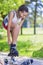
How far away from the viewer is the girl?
3.74 meters

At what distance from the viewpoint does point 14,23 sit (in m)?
3.76

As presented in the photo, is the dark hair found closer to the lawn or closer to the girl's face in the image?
the girl's face

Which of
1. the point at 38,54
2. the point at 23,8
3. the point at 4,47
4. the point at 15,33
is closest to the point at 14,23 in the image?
the point at 15,33

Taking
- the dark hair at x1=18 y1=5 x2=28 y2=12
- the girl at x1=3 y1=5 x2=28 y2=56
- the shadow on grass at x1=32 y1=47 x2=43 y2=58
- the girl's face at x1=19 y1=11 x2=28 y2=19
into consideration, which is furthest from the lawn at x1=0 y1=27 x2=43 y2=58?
the dark hair at x1=18 y1=5 x2=28 y2=12

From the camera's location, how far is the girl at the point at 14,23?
12.3 feet

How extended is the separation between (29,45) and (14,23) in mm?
621

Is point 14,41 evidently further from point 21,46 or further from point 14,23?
point 14,23

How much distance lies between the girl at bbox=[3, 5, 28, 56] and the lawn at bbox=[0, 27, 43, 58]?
0.43 ft

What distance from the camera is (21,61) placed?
3713 millimetres

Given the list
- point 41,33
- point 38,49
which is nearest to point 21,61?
point 38,49

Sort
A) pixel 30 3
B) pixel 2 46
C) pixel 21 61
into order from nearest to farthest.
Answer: pixel 21 61 → pixel 30 3 → pixel 2 46

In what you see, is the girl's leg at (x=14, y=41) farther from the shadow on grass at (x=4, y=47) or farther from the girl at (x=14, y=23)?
the shadow on grass at (x=4, y=47)

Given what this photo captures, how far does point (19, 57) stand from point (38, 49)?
1.48 ft

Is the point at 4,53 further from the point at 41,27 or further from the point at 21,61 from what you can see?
the point at 41,27
